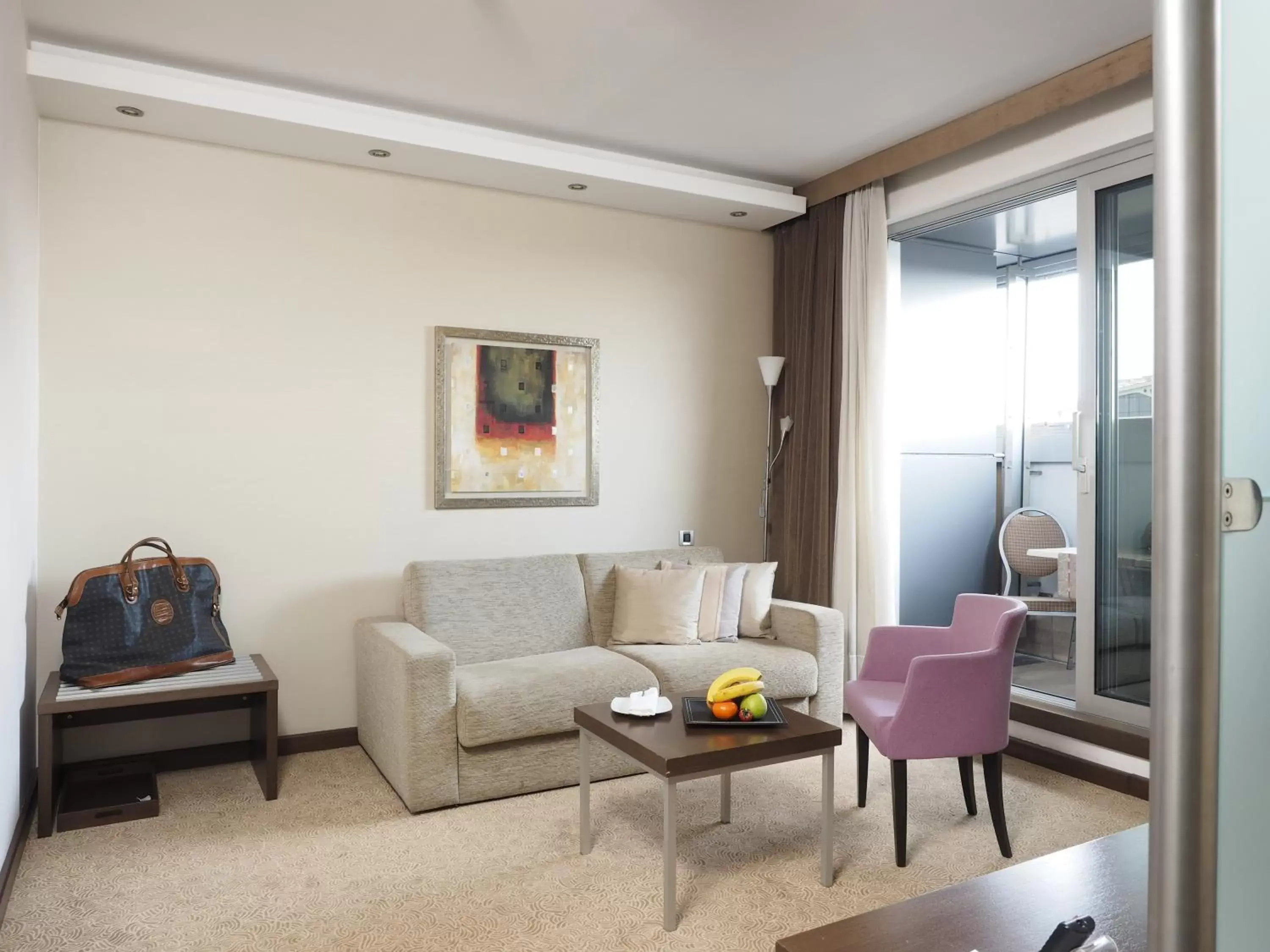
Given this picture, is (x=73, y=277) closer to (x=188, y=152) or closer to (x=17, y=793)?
(x=188, y=152)

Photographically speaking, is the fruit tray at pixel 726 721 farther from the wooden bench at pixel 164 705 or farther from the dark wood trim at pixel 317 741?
the dark wood trim at pixel 317 741

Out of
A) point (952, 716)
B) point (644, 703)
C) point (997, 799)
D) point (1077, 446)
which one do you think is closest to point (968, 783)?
point (997, 799)

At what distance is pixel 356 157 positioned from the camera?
406 cm

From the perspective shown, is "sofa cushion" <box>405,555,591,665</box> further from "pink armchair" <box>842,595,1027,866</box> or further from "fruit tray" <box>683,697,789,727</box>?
"pink armchair" <box>842,595,1027,866</box>

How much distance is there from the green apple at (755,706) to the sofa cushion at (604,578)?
5.05ft

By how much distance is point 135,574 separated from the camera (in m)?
3.51

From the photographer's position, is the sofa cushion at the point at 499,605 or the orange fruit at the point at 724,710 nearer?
the orange fruit at the point at 724,710

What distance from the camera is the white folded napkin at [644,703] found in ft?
9.65

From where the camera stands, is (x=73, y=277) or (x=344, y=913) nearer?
(x=344, y=913)

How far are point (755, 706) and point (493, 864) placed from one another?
0.98 meters

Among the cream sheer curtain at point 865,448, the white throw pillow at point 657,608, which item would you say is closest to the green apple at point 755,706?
the white throw pillow at point 657,608

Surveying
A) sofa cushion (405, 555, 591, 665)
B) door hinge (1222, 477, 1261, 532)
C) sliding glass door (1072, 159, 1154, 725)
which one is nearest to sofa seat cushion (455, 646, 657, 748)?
sofa cushion (405, 555, 591, 665)

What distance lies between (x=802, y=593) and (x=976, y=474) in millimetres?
1414

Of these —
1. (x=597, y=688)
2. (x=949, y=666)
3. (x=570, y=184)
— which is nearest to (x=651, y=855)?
(x=597, y=688)
